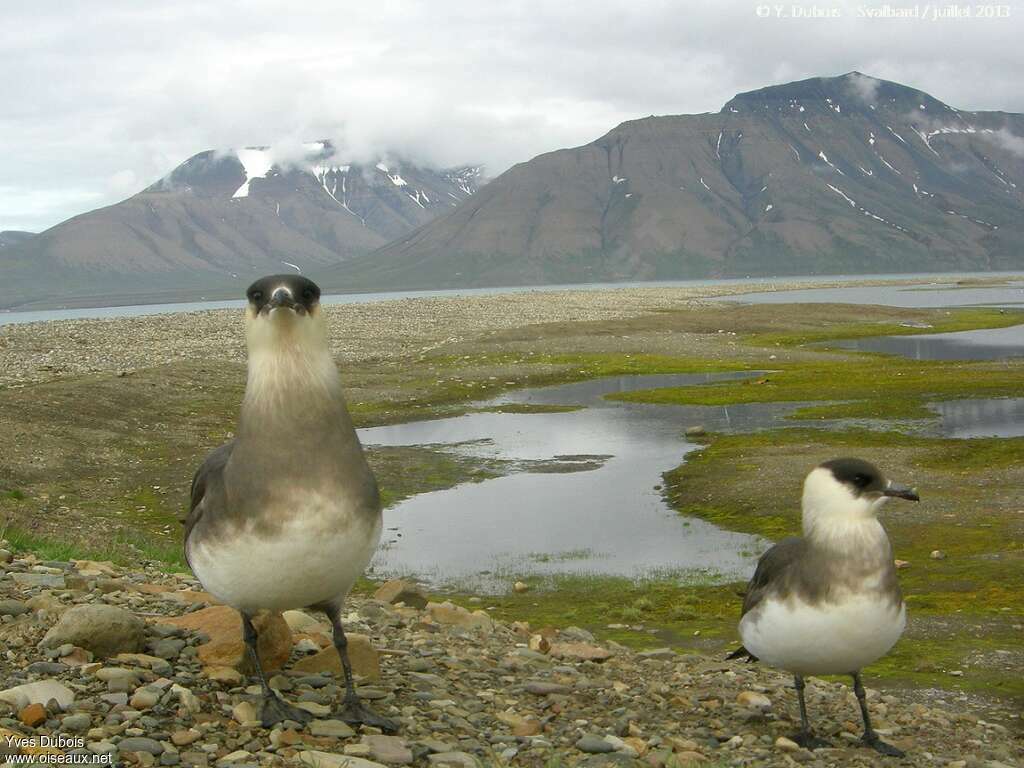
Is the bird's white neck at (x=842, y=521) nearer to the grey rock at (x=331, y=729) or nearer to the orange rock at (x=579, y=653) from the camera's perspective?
the grey rock at (x=331, y=729)

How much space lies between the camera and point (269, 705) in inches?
348

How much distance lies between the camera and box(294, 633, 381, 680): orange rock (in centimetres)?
1042

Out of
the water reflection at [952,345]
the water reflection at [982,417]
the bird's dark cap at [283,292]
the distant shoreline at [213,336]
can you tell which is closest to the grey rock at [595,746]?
the bird's dark cap at [283,292]

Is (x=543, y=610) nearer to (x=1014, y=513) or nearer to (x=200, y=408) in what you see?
(x=1014, y=513)

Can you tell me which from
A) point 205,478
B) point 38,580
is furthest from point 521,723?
point 38,580

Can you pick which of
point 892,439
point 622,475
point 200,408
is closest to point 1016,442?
point 892,439

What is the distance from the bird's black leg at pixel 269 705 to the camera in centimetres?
873

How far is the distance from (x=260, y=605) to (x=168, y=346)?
68.3 m

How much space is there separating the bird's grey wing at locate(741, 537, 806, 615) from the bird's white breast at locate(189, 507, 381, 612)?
4.27 m

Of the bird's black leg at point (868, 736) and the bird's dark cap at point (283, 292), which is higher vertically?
the bird's dark cap at point (283, 292)

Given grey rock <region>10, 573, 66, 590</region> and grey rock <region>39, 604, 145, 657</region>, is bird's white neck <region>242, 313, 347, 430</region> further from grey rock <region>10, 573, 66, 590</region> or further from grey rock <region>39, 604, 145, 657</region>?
grey rock <region>10, 573, 66, 590</region>

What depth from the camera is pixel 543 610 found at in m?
22.0

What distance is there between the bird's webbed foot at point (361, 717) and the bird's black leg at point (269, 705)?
33 centimetres

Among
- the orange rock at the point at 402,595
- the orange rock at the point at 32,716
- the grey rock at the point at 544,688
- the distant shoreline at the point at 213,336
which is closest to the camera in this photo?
the orange rock at the point at 32,716
